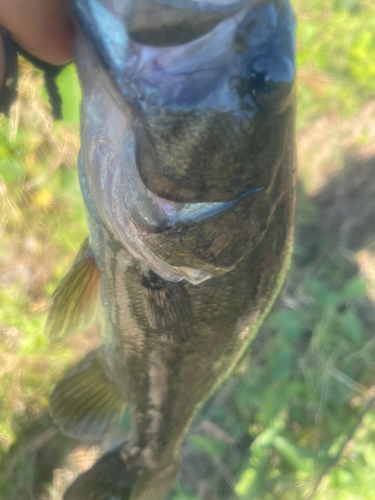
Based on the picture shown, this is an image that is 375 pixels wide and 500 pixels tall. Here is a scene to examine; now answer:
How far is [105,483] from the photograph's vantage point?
1.41m

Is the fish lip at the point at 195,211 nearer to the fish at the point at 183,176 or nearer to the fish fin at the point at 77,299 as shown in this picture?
the fish at the point at 183,176

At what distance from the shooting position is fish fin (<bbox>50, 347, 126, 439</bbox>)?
1.37m

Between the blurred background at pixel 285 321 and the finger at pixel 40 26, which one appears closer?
the finger at pixel 40 26

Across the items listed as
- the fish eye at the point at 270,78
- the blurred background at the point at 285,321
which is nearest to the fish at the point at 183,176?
the fish eye at the point at 270,78

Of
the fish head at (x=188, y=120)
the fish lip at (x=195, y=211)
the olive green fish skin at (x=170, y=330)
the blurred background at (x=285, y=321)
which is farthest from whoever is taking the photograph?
the blurred background at (x=285, y=321)

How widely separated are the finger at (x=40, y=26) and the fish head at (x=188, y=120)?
19 cm

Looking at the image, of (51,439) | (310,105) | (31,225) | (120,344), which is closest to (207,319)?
(120,344)

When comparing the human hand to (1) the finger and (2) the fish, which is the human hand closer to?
(1) the finger

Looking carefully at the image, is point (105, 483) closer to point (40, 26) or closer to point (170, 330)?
point (170, 330)

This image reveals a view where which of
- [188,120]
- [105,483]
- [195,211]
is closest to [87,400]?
[105,483]

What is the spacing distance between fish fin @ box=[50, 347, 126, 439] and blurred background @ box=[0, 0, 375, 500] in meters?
0.74

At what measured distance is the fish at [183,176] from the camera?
562mm

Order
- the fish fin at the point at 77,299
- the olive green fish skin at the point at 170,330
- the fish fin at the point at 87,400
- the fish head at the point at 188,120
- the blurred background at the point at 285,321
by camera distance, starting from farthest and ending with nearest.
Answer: the blurred background at the point at 285,321, the fish fin at the point at 87,400, the fish fin at the point at 77,299, the olive green fish skin at the point at 170,330, the fish head at the point at 188,120

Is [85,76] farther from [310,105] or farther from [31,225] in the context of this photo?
[310,105]
